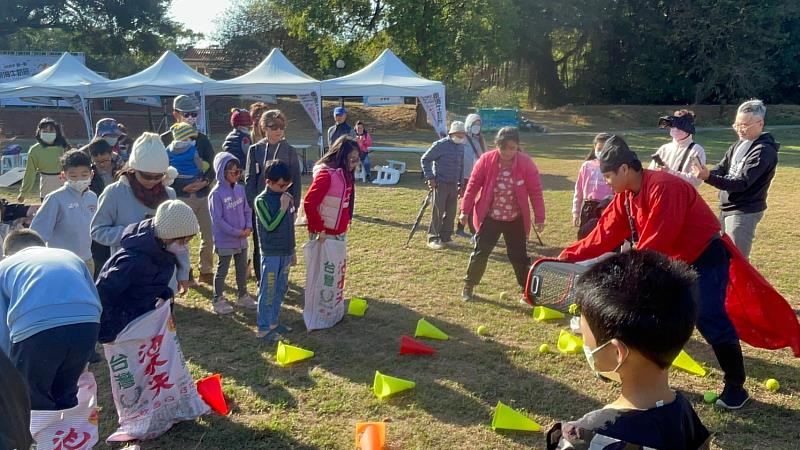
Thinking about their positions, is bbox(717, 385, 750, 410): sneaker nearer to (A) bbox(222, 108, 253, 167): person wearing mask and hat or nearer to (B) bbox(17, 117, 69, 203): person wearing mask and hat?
(A) bbox(222, 108, 253, 167): person wearing mask and hat

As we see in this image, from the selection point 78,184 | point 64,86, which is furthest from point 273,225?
point 64,86

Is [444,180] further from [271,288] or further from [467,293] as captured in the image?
[271,288]

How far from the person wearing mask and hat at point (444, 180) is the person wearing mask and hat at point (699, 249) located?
488 centimetres

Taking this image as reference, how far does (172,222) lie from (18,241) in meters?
0.74

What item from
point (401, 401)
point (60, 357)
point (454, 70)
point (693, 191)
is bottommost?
point (401, 401)

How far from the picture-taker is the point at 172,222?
3486mm

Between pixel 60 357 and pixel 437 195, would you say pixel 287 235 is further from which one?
pixel 437 195

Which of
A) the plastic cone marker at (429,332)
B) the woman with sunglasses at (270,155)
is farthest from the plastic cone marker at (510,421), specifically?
the woman with sunglasses at (270,155)

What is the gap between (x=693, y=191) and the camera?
3.94 metres

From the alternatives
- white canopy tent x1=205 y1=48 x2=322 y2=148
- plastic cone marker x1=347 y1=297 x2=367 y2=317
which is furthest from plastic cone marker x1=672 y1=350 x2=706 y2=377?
white canopy tent x1=205 y1=48 x2=322 y2=148

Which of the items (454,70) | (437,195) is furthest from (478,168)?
(454,70)

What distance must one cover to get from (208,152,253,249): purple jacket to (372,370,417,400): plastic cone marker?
2348 millimetres

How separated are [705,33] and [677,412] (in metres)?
34.2

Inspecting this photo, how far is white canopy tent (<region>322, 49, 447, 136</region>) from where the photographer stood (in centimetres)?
1655
